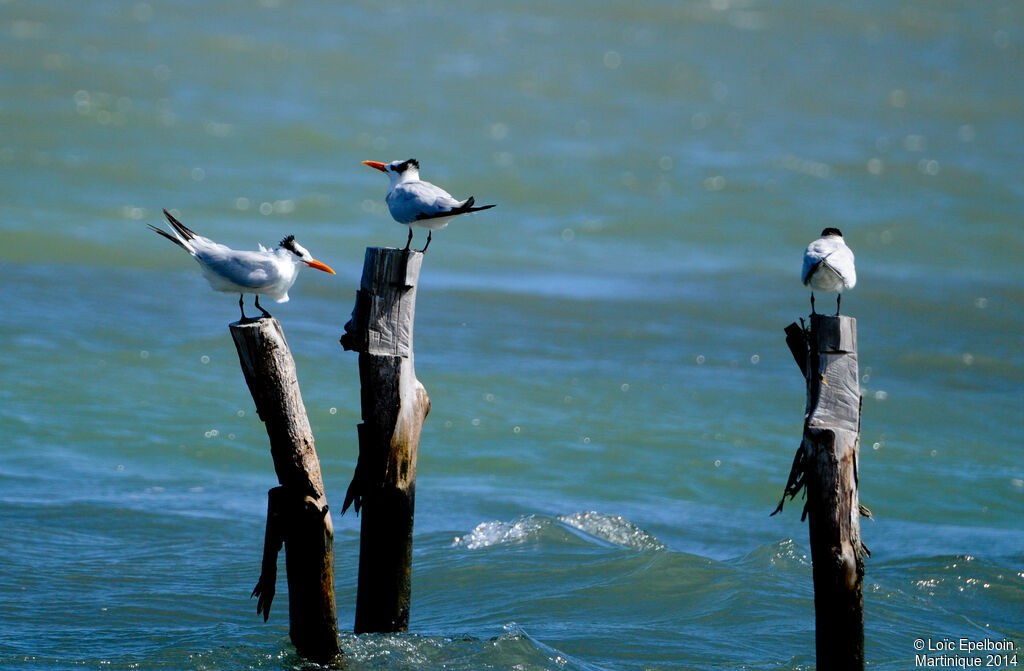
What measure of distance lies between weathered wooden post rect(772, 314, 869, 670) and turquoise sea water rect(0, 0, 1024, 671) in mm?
1451

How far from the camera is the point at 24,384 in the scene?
12312mm

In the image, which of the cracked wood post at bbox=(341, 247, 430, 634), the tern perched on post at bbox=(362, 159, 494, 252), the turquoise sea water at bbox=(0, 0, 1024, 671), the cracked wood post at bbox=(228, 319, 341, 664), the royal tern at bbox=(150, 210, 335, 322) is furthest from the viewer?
the turquoise sea water at bbox=(0, 0, 1024, 671)

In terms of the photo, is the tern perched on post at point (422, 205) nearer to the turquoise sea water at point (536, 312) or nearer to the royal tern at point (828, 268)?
the royal tern at point (828, 268)

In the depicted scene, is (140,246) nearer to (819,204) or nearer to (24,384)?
(24,384)

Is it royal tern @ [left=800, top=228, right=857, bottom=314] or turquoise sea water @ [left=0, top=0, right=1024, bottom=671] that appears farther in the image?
turquoise sea water @ [left=0, top=0, right=1024, bottom=671]

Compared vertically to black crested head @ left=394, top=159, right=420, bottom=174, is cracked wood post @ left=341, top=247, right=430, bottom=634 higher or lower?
lower

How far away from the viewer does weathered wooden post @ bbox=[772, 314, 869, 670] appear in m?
5.09

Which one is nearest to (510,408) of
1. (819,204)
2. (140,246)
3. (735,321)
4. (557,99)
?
(735,321)

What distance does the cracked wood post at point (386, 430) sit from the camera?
582 cm

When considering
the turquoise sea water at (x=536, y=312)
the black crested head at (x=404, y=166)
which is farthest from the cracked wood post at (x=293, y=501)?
the black crested head at (x=404, y=166)

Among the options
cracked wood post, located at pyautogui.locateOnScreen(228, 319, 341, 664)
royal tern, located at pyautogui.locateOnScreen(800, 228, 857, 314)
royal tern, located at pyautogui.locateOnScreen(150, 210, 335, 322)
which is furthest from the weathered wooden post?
royal tern, located at pyautogui.locateOnScreen(150, 210, 335, 322)

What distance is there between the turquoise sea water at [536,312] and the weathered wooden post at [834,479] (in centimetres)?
145

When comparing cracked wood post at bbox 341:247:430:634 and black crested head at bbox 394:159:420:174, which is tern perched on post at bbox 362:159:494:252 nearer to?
black crested head at bbox 394:159:420:174

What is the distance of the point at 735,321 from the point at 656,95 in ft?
48.7
